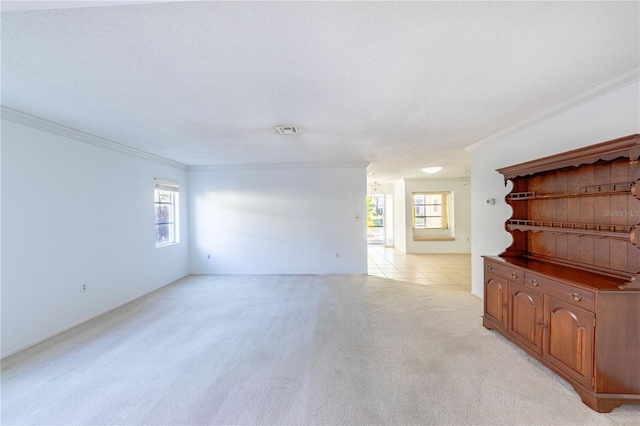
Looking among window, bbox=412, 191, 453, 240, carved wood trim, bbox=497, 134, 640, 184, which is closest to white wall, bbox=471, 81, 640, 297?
carved wood trim, bbox=497, 134, 640, 184

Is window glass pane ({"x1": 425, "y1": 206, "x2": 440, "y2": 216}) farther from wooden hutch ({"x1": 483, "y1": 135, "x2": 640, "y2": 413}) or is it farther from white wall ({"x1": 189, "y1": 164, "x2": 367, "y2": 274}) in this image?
wooden hutch ({"x1": 483, "y1": 135, "x2": 640, "y2": 413})

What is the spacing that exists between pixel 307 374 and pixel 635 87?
141 inches

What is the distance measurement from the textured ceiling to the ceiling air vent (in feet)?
0.33

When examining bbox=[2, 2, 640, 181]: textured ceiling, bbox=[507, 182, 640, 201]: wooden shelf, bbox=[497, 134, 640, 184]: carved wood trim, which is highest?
bbox=[2, 2, 640, 181]: textured ceiling

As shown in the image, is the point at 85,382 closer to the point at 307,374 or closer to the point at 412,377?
the point at 307,374

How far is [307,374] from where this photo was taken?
222cm

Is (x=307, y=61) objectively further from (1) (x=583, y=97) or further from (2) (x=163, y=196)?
(2) (x=163, y=196)

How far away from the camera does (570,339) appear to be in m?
1.98

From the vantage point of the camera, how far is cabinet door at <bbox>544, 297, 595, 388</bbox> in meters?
1.85

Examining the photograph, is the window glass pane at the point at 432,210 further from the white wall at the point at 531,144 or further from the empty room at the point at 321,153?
the white wall at the point at 531,144

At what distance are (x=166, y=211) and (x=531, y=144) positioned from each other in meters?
6.31

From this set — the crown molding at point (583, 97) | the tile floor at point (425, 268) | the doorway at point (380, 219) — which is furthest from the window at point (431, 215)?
the crown molding at point (583, 97)

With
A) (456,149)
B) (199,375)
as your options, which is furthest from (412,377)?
(456,149)

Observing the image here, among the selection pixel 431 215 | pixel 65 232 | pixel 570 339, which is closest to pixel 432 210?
pixel 431 215
